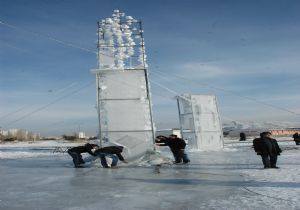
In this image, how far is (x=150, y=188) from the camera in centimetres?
1052

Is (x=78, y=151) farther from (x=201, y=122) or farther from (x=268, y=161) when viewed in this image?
Result: (x=201, y=122)

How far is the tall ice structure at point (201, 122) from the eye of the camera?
30.9 m

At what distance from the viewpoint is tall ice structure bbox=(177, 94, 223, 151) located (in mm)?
30938

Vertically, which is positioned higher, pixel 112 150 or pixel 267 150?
pixel 112 150

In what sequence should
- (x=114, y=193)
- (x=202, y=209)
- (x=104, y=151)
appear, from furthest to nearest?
(x=104, y=151), (x=114, y=193), (x=202, y=209)

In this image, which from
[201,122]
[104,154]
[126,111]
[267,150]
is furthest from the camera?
[201,122]

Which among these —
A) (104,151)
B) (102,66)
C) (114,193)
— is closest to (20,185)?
(114,193)

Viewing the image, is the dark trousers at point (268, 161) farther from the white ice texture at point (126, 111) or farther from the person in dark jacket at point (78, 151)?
the person in dark jacket at point (78, 151)

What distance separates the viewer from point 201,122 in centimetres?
3105

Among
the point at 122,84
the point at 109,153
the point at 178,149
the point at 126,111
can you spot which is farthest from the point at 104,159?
the point at 122,84

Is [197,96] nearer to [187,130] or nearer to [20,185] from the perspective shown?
[187,130]

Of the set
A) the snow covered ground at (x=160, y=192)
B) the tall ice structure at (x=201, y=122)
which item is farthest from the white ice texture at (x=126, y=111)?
the tall ice structure at (x=201, y=122)

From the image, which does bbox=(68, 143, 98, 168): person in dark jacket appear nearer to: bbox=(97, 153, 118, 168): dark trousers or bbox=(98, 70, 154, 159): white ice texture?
bbox=(97, 153, 118, 168): dark trousers

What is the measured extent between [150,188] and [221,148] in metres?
22.0
